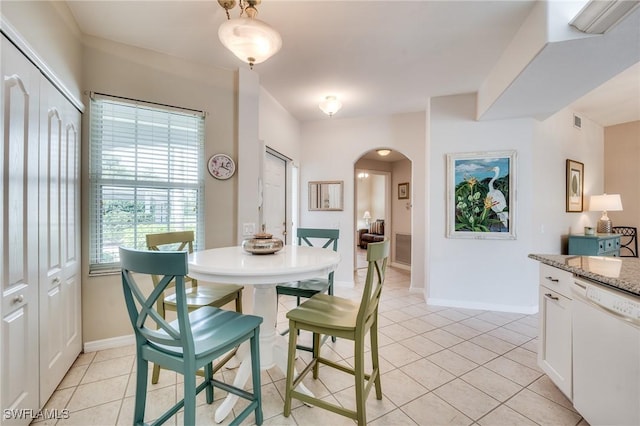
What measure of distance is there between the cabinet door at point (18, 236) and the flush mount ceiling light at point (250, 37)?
1.03m

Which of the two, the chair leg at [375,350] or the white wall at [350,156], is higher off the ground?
the white wall at [350,156]

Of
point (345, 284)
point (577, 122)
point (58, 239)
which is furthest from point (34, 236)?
point (577, 122)

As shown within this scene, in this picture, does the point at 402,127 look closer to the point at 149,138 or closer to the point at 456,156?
the point at 456,156

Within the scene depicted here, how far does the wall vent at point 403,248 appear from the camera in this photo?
18.8 feet

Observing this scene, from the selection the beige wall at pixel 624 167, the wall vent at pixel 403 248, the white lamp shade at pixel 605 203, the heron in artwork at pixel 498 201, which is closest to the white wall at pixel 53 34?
the heron in artwork at pixel 498 201

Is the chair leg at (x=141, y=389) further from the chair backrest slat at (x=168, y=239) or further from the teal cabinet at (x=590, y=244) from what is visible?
the teal cabinet at (x=590, y=244)

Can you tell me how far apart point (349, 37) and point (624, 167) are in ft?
17.5

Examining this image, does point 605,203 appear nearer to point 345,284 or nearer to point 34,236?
point 345,284

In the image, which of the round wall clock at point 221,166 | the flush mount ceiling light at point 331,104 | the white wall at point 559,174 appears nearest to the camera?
the round wall clock at point 221,166

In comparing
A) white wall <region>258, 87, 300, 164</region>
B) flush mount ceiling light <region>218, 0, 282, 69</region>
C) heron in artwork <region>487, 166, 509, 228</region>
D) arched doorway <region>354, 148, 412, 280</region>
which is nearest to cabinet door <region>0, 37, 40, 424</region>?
flush mount ceiling light <region>218, 0, 282, 69</region>

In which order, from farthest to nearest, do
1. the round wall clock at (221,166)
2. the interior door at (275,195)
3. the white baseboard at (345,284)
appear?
the white baseboard at (345,284) → the interior door at (275,195) → the round wall clock at (221,166)

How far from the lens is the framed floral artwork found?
3277 mm

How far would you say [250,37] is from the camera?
1.60 m

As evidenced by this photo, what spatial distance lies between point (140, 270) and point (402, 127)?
3.86 meters
